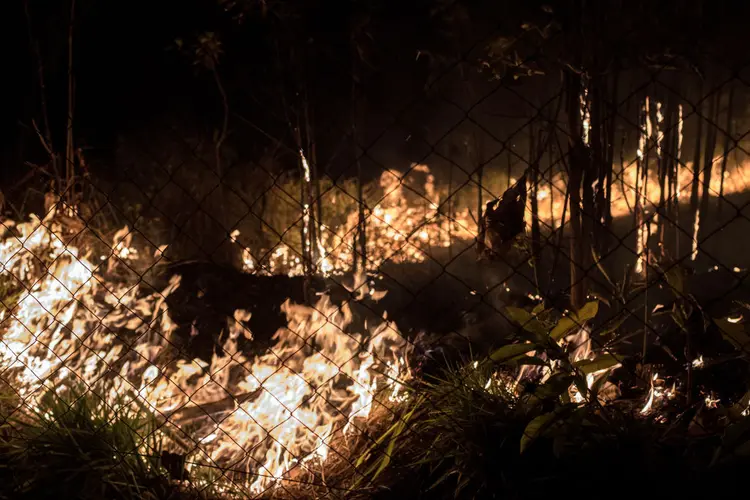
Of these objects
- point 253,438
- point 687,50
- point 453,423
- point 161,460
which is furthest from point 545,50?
point 161,460

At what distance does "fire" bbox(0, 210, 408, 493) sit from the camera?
2111 millimetres

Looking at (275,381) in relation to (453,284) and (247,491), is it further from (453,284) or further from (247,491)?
(453,284)

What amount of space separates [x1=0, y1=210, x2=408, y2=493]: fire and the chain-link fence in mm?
13

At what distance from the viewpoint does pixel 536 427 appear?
5.00 feet

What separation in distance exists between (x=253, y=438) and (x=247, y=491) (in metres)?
0.33

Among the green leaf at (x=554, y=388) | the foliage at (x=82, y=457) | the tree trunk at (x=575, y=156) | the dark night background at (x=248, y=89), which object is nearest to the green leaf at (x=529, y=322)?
the green leaf at (x=554, y=388)

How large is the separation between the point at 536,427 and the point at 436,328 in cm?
181

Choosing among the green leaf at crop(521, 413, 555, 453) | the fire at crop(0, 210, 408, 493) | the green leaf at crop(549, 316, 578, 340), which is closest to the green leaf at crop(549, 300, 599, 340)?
the green leaf at crop(549, 316, 578, 340)

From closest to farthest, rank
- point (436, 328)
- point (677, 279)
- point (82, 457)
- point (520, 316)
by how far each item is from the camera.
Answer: point (520, 316), point (677, 279), point (82, 457), point (436, 328)

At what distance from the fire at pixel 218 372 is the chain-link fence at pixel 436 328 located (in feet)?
0.04

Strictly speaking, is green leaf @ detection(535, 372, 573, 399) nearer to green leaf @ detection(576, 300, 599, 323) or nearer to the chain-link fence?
the chain-link fence

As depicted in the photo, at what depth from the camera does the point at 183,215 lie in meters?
4.46

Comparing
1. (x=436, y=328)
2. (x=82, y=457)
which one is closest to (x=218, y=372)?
(x=82, y=457)

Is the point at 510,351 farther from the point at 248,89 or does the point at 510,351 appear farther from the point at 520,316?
the point at 248,89
